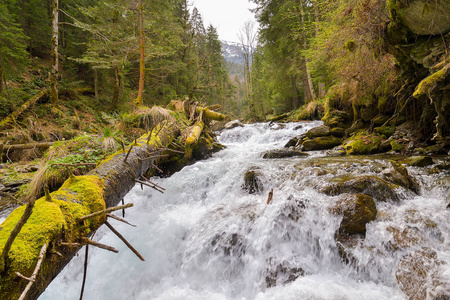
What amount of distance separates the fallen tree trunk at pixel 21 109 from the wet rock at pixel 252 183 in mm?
8371

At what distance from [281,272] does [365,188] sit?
241 cm

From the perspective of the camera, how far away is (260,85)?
25984mm

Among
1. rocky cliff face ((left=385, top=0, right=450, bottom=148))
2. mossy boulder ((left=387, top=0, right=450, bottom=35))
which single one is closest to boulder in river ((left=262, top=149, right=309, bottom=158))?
rocky cliff face ((left=385, top=0, right=450, bottom=148))

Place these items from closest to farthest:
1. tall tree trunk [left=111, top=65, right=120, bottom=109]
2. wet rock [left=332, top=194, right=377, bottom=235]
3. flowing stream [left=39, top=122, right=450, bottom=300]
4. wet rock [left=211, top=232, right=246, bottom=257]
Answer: flowing stream [left=39, top=122, right=450, bottom=300] → wet rock [left=332, top=194, right=377, bottom=235] → wet rock [left=211, top=232, right=246, bottom=257] → tall tree trunk [left=111, top=65, right=120, bottom=109]

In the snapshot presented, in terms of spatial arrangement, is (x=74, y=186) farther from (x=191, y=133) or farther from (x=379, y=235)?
(x=191, y=133)

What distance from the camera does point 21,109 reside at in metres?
8.04

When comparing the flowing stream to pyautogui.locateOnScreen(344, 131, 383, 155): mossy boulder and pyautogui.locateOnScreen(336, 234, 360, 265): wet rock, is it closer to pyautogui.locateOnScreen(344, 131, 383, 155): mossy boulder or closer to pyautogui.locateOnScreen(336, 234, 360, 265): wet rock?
pyautogui.locateOnScreen(336, 234, 360, 265): wet rock

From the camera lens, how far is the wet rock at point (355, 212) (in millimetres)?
3314

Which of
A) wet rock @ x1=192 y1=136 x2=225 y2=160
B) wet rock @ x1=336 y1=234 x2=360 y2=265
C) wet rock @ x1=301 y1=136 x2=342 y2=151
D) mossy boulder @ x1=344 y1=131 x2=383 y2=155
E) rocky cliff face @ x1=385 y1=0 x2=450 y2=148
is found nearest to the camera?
wet rock @ x1=336 y1=234 x2=360 y2=265

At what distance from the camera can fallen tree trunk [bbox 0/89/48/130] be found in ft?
22.8

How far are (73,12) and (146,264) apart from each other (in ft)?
56.9

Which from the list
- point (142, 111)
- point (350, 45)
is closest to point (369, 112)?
point (350, 45)

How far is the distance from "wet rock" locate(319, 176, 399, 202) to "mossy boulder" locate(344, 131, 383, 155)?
313 cm

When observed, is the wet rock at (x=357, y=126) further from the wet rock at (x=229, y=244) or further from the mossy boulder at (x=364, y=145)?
the wet rock at (x=229, y=244)
